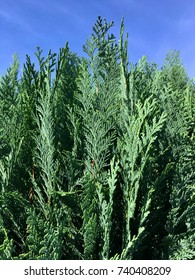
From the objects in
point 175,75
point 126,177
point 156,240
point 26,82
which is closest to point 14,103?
point 26,82

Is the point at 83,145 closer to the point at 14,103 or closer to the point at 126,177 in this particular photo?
the point at 126,177

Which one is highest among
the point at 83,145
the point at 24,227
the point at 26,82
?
the point at 26,82

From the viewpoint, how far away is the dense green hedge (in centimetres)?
306

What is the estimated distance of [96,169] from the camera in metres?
3.36

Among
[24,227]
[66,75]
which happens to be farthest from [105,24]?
[24,227]

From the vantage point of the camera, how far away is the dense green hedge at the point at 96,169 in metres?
3.06

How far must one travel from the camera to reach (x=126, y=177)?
3.12 metres

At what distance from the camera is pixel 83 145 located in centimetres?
356

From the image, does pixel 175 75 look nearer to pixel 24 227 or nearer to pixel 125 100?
pixel 125 100

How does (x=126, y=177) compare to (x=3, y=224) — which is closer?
(x=126, y=177)

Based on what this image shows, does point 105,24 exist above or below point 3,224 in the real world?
above

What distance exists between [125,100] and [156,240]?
1527 millimetres
